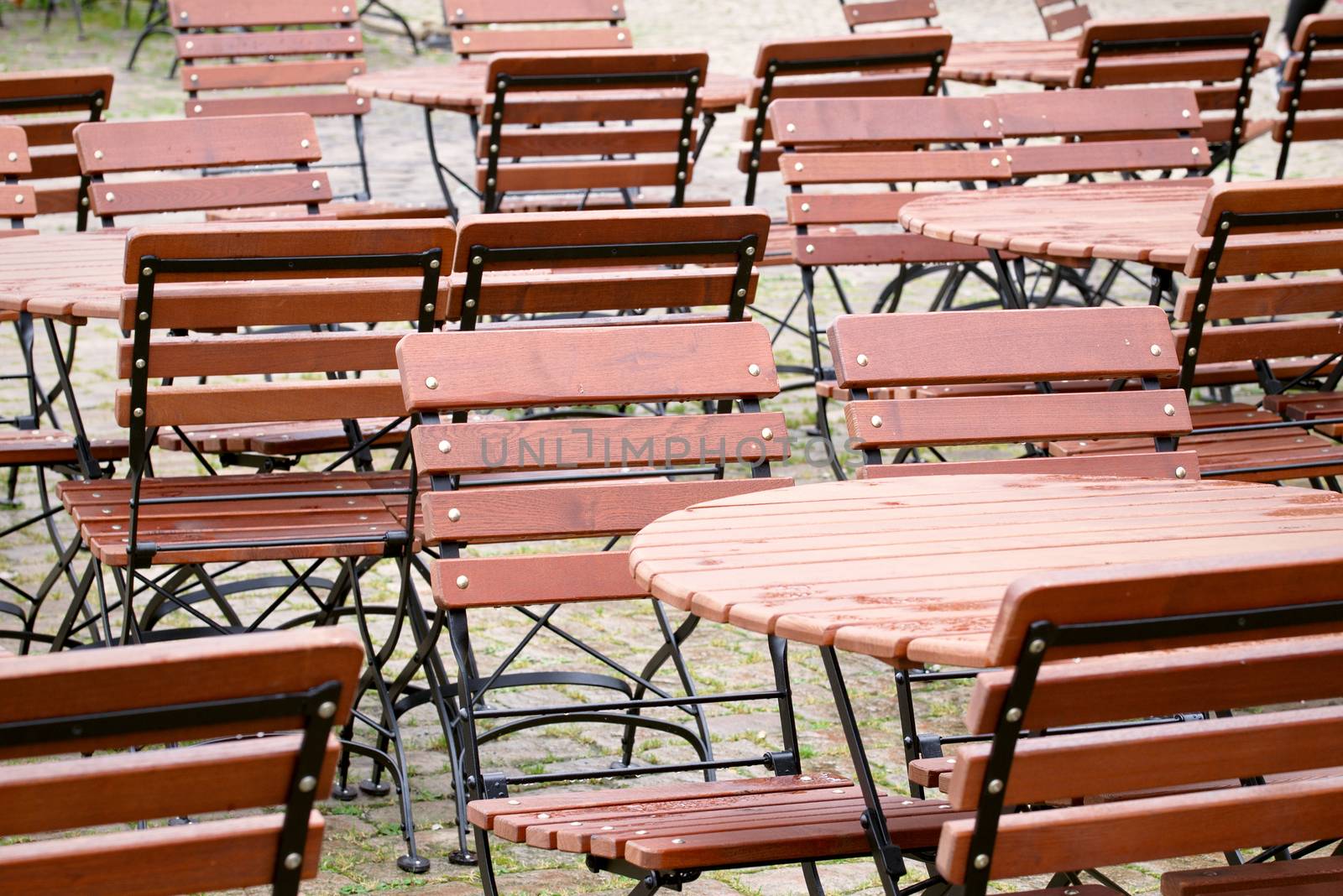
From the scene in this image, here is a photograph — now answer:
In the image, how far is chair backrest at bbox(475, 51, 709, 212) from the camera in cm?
619

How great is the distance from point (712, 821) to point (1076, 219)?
2.88m

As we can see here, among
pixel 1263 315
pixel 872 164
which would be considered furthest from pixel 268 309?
pixel 872 164

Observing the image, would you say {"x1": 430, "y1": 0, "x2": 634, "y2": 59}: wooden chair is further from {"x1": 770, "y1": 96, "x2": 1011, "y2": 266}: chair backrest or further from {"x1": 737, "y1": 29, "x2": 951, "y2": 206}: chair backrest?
{"x1": 770, "y1": 96, "x2": 1011, "y2": 266}: chair backrest

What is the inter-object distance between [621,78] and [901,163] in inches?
38.9

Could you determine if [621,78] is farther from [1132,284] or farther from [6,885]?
[6,885]

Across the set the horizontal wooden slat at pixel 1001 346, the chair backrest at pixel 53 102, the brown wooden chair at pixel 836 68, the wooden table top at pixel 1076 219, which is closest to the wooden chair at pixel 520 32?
the brown wooden chair at pixel 836 68

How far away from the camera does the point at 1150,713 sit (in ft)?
6.62

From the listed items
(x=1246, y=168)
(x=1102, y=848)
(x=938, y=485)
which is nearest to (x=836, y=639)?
(x=1102, y=848)

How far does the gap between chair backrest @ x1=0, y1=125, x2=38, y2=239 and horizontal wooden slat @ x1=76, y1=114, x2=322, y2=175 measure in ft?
0.73

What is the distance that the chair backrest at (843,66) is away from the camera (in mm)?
6570

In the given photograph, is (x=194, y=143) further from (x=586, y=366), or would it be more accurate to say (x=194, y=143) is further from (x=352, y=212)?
(x=586, y=366)

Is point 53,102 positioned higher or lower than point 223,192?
higher

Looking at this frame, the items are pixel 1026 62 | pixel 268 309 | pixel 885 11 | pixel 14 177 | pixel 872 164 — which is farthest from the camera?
pixel 885 11

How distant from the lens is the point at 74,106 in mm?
6242
